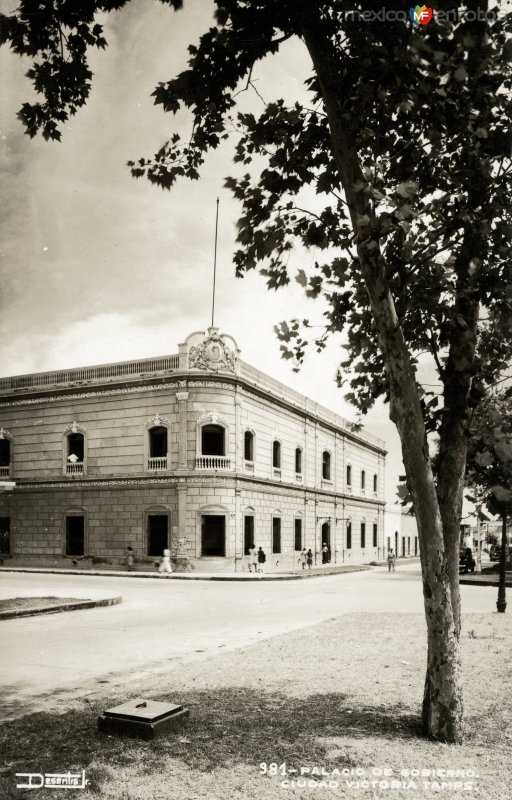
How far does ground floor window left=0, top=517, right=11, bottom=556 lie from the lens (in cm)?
3209

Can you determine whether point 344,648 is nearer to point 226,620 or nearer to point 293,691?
point 293,691

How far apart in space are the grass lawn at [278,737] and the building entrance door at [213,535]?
66.2 feet

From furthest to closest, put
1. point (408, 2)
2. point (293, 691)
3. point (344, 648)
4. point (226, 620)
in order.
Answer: point (226, 620) < point (344, 648) < point (293, 691) < point (408, 2)

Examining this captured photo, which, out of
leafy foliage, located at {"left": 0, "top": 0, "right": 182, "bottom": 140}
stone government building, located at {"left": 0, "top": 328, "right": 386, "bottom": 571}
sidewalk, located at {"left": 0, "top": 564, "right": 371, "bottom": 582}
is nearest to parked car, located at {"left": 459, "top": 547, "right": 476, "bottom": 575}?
sidewalk, located at {"left": 0, "top": 564, "right": 371, "bottom": 582}

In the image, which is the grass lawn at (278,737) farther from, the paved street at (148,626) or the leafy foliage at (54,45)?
the leafy foliage at (54,45)

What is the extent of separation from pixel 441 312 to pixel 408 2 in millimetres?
2383

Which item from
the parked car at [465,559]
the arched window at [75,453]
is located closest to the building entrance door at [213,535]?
the arched window at [75,453]

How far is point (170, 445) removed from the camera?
2884cm

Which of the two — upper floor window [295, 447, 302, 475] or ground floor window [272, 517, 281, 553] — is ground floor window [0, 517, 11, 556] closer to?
ground floor window [272, 517, 281, 553]

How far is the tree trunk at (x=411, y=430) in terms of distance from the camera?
5.24 metres

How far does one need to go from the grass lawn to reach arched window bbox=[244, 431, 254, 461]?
22.5m

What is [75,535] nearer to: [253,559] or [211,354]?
[253,559]

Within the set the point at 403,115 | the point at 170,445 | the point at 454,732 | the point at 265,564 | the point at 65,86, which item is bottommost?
the point at 265,564

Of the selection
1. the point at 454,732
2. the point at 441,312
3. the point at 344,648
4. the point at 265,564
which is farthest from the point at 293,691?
the point at 265,564
